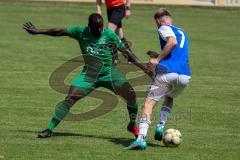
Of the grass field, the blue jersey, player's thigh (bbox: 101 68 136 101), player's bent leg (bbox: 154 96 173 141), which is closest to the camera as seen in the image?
the grass field

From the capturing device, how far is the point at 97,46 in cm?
1111

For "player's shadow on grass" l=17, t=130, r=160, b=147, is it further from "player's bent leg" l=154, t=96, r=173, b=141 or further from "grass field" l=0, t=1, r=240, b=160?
"player's bent leg" l=154, t=96, r=173, b=141

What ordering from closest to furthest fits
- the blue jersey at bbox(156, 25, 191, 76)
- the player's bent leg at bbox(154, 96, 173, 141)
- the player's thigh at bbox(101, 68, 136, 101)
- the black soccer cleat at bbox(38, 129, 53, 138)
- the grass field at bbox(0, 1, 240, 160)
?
the grass field at bbox(0, 1, 240, 160) < the blue jersey at bbox(156, 25, 191, 76) < the player's bent leg at bbox(154, 96, 173, 141) < the black soccer cleat at bbox(38, 129, 53, 138) < the player's thigh at bbox(101, 68, 136, 101)

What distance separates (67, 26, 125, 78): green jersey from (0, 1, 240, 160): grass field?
3.39 ft

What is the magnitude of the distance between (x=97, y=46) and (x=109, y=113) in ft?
8.26

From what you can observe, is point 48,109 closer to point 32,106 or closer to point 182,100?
point 32,106

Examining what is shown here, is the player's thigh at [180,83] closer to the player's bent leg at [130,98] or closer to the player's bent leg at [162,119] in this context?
the player's bent leg at [162,119]

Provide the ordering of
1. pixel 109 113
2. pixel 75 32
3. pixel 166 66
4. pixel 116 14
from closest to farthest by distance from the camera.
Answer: pixel 166 66, pixel 75 32, pixel 109 113, pixel 116 14

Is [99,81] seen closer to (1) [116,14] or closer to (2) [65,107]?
(2) [65,107]

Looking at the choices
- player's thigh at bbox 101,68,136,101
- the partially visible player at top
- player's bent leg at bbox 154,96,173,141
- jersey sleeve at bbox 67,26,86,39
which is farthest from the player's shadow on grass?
the partially visible player at top

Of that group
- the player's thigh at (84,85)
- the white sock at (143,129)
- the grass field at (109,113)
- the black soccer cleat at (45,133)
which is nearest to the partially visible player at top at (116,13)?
the grass field at (109,113)

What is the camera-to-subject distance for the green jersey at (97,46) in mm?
11055

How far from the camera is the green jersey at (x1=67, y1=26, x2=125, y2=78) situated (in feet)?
36.3

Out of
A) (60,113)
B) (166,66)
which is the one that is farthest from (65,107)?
(166,66)
